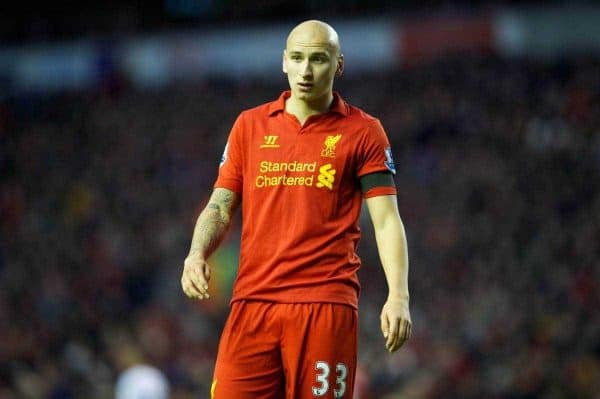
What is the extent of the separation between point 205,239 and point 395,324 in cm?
92

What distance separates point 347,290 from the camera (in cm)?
525

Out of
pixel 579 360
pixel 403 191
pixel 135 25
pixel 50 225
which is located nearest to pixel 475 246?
pixel 403 191

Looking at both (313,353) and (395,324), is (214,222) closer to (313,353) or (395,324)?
(313,353)

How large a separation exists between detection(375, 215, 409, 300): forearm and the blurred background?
751 centimetres

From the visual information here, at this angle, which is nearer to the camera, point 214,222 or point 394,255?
point 394,255

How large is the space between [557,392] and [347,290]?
8.20m

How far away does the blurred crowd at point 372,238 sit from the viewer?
14141mm

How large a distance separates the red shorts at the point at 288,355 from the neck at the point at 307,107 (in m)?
0.86

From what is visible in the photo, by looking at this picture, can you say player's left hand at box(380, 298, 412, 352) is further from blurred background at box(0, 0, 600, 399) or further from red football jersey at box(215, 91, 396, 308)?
blurred background at box(0, 0, 600, 399)

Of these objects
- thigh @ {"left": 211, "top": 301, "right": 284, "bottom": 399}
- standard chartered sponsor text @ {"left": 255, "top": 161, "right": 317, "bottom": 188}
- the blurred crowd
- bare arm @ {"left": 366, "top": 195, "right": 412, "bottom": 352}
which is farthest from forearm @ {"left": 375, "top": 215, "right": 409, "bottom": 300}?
the blurred crowd

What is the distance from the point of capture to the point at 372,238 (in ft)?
57.1

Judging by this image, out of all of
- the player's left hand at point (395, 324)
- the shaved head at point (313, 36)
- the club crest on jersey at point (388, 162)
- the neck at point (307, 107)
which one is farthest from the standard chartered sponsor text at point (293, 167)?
the player's left hand at point (395, 324)

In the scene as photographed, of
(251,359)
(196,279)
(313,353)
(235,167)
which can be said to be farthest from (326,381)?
(235,167)

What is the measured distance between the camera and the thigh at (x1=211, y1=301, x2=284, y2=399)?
5.12 m
